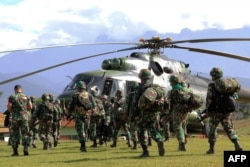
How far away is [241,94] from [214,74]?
13.7 m

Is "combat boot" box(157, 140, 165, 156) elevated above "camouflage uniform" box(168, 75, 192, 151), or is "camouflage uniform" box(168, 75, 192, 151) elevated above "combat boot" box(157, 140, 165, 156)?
"camouflage uniform" box(168, 75, 192, 151)

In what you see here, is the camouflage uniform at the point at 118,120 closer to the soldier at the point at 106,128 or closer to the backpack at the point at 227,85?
the soldier at the point at 106,128

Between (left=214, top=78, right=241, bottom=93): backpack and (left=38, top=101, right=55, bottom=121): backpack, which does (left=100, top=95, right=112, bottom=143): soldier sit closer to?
(left=38, top=101, right=55, bottom=121): backpack

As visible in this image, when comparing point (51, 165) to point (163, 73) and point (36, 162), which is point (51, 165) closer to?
point (36, 162)

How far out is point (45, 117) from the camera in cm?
1606

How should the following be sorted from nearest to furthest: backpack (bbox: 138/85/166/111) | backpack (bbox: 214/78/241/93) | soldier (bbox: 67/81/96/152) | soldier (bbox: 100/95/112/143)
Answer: backpack (bbox: 138/85/166/111) < backpack (bbox: 214/78/241/93) < soldier (bbox: 67/81/96/152) < soldier (bbox: 100/95/112/143)

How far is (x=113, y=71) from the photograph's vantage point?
21.5m

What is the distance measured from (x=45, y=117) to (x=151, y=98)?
5947 millimetres

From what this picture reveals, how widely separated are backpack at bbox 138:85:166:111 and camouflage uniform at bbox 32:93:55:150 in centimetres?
563

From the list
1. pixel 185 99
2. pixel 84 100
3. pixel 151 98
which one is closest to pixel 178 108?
pixel 185 99

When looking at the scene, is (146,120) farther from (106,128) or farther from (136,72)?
(136,72)

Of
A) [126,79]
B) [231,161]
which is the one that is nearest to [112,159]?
[231,161]

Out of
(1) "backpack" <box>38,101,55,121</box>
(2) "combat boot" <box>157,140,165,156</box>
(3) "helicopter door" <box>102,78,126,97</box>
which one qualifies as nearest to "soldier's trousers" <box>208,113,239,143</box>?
(2) "combat boot" <box>157,140,165,156</box>

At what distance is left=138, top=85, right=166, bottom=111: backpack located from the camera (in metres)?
11.1
